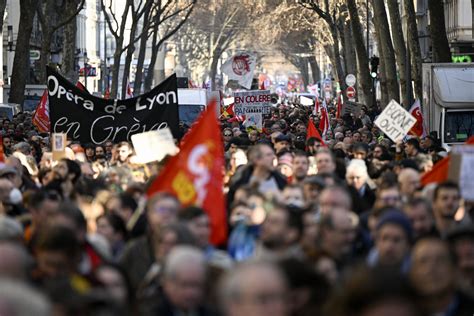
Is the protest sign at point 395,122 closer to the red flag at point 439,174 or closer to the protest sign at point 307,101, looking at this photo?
the red flag at point 439,174

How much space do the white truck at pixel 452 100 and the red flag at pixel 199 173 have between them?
2148 cm

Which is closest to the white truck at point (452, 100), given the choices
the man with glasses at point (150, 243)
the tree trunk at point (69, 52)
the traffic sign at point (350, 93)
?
the tree trunk at point (69, 52)

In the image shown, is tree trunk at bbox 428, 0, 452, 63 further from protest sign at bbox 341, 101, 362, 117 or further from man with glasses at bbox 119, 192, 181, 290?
man with glasses at bbox 119, 192, 181, 290

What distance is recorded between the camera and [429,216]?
10125mm

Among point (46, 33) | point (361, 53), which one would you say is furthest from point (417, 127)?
point (361, 53)

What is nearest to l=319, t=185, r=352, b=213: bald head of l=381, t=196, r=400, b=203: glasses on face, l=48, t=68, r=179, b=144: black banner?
l=381, t=196, r=400, b=203: glasses on face

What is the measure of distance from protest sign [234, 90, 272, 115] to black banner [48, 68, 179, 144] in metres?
13.4

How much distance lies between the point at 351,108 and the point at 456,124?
561 inches

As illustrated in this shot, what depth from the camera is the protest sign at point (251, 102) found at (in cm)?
3434

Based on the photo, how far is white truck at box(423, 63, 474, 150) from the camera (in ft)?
104

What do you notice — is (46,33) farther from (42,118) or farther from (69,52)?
(42,118)

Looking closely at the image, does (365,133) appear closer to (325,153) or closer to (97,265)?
(325,153)

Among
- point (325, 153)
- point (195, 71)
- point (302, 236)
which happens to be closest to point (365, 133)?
point (325, 153)

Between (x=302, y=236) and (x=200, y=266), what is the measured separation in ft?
6.82
